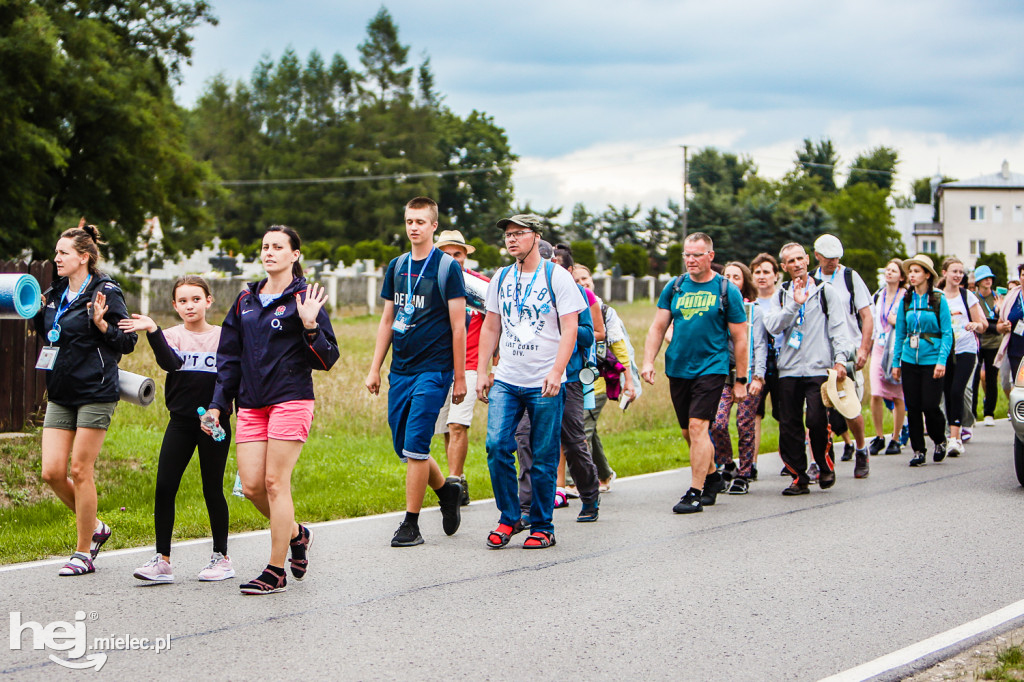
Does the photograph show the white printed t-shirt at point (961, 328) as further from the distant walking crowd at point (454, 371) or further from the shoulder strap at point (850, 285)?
the shoulder strap at point (850, 285)

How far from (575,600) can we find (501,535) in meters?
1.44

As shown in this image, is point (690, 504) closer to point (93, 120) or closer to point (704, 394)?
point (704, 394)

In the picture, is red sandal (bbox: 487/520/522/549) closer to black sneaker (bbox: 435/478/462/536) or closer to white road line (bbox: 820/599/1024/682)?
black sneaker (bbox: 435/478/462/536)

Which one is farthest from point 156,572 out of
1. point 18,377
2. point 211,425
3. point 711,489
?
point 18,377

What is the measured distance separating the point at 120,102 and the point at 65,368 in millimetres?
22675

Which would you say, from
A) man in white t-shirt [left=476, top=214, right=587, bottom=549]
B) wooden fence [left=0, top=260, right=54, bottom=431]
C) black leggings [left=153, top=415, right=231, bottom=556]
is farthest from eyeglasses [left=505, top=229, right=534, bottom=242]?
wooden fence [left=0, top=260, right=54, bottom=431]

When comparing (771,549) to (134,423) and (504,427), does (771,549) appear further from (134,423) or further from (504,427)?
(134,423)

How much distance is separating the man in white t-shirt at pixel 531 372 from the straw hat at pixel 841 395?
296 cm

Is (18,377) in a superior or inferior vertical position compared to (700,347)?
inferior

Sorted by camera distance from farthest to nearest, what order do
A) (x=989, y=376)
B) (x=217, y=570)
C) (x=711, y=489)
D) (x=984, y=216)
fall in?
(x=984, y=216) < (x=989, y=376) < (x=711, y=489) < (x=217, y=570)

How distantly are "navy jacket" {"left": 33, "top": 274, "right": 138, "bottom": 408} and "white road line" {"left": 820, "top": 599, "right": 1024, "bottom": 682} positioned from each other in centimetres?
414

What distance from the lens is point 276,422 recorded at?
5723 mm

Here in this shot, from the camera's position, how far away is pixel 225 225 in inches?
3558

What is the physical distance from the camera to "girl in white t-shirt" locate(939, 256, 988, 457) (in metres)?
12.1
